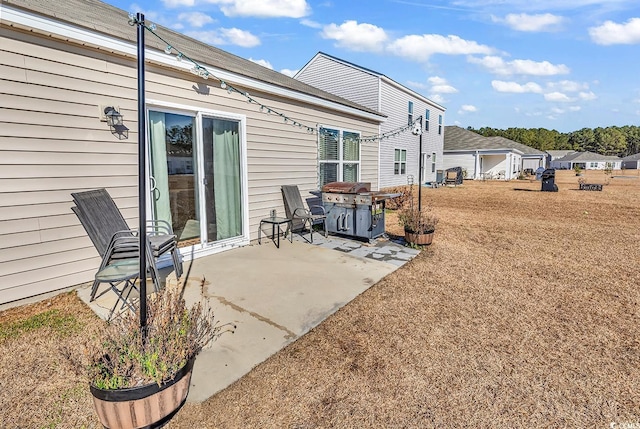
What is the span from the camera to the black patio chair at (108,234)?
292 cm

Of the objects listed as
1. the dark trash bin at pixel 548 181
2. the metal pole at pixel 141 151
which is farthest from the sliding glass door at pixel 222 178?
the dark trash bin at pixel 548 181

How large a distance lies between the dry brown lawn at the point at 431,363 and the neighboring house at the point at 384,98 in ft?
30.6

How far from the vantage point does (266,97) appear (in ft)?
17.7

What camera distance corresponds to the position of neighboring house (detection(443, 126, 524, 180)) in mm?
24000

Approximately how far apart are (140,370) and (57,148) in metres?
2.78

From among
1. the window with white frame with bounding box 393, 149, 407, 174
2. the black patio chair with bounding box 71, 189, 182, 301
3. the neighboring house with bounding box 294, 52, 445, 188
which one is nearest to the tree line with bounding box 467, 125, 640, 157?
the neighboring house with bounding box 294, 52, 445, 188

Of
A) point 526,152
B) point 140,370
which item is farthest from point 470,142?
point 140,370

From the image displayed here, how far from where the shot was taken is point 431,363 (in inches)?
88.2

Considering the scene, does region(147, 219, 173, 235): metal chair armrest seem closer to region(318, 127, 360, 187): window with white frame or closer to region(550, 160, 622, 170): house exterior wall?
A: region(318, 127, 360, 187): window with white frame

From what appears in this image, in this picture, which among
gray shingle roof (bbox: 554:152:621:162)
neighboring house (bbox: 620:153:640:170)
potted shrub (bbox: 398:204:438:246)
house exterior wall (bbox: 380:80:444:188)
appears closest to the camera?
potted shrub (bbox: 398:204:438:246)

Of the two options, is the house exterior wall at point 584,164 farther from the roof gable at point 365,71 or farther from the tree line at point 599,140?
the roof gable at point 365,71

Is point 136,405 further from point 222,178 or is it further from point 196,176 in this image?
point 222,178

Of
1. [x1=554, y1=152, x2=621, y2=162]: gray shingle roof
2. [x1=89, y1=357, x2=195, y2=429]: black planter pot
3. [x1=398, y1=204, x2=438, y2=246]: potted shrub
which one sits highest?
[x1=554, y1=152, x2=621, y2=162]: gray shingle roof

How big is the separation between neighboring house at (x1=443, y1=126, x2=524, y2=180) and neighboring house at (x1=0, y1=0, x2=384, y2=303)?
73.7ft
